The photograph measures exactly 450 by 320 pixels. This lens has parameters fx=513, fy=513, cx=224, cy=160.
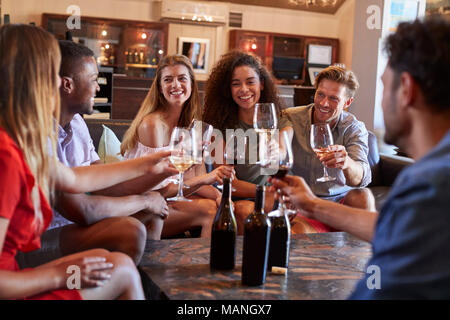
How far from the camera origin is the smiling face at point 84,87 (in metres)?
2.11

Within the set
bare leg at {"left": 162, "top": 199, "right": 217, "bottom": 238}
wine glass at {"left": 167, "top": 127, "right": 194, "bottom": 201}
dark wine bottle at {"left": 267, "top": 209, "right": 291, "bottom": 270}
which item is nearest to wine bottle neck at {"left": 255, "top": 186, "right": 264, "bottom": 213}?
dark wine bottle at {"left": 267, "top": 209, "right": 291, "bottom": 270}

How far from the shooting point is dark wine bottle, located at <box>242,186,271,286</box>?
1.39 meters

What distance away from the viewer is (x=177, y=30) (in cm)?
959

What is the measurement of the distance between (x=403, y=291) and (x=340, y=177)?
78.5 inches

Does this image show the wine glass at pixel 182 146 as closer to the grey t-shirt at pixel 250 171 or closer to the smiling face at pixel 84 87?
the smiling face at pixel 84 87

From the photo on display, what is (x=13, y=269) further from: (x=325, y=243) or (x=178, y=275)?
(x=325, y=243)

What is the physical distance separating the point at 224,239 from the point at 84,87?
944 millimetres

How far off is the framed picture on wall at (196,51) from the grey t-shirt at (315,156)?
691 cm

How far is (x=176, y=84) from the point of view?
293 cm

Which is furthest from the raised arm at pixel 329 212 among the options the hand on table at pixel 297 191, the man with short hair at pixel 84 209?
the man with short hair at pixel 84 209

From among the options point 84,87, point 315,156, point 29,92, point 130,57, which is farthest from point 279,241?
point 130,57

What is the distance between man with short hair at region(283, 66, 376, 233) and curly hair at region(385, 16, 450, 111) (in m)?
1.71

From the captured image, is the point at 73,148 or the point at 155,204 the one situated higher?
the point at 73,148

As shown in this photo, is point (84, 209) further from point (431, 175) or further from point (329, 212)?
point (431, 175)
